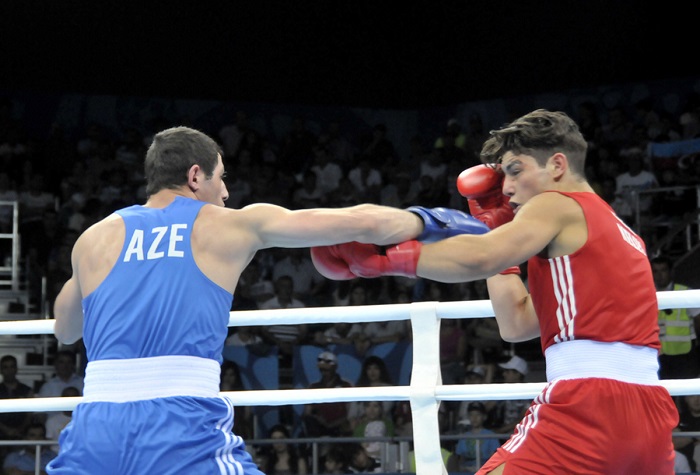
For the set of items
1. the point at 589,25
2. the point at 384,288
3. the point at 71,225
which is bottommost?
the point at 384,288

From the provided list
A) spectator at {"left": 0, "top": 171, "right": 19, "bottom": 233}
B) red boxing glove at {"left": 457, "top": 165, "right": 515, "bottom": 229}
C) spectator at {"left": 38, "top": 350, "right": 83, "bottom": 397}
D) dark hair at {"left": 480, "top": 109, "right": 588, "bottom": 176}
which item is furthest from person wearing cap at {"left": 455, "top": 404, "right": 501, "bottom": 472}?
spectator at {"left": 0, "top": 171, "right": 19, "bottom": 233}

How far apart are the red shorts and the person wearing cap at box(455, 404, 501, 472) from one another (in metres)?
3.99

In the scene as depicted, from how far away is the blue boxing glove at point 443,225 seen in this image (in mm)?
2484

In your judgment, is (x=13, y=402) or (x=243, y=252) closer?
(x=243, y=252)

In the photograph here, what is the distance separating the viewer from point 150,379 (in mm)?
2373

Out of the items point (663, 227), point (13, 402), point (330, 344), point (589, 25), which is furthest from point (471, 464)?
point (589, 25)

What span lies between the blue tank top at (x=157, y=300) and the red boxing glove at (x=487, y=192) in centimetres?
76

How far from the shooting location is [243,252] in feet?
8.15

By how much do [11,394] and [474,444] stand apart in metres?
3.47

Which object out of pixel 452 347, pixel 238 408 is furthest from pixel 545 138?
pixel 452 347

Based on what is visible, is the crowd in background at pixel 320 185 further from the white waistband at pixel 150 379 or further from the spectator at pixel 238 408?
the white waistband at pixel 150 379

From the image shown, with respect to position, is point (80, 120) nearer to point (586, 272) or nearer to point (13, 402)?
point (13, 402)

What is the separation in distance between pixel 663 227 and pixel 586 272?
775cm

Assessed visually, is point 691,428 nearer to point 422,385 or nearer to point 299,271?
point 422,385
